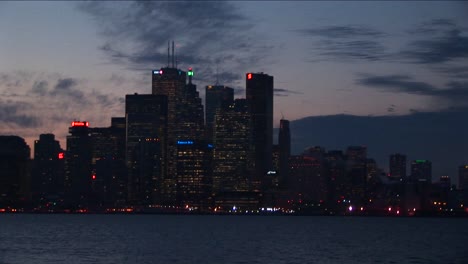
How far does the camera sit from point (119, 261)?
10281 centimetres

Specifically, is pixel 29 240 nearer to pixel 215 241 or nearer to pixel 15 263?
pixel 215 241

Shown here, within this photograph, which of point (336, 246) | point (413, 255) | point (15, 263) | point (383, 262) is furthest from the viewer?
point (336, 246)

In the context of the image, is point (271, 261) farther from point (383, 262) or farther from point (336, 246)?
point (336, 246)

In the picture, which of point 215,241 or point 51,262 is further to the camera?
point 215,241

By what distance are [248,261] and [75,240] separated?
164ft

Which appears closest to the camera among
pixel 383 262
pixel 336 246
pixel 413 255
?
pixel 383 262

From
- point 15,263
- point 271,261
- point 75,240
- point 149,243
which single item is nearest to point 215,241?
point 149,243

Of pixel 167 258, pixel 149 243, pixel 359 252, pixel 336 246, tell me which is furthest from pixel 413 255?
pixel 149 243

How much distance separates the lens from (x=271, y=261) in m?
104

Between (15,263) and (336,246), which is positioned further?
(336,246)

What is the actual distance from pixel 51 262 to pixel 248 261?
21.8 metres

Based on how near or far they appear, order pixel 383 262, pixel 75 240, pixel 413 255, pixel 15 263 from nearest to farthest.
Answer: pixel 15 263 < pixel 383 262 < pixel 413 255 < pixel 75 240

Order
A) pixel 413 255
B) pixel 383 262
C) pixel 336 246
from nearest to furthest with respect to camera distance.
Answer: pixel 383 262, pixel 413 255, pixel 336 246

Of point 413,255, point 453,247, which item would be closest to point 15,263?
point 413,255
